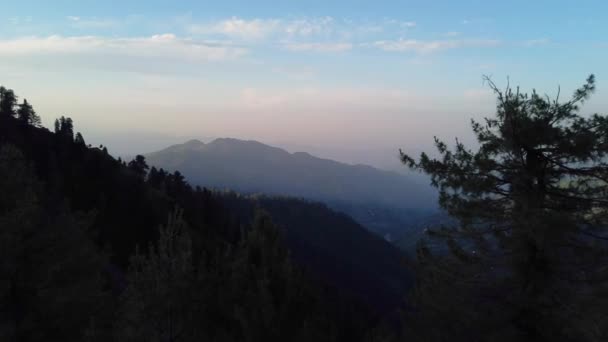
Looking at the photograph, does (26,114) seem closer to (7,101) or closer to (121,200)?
(7,101)

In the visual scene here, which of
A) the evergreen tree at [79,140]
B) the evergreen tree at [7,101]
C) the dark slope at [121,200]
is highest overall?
the evergreen tree at [7,101]

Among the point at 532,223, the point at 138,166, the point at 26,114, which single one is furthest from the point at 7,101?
the point at 532,223

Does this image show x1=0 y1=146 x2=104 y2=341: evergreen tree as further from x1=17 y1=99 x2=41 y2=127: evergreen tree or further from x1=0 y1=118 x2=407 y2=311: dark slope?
x1=17 y1=99 x2=41 y2=127: evergreen tree

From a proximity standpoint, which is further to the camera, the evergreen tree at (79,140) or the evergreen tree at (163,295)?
the evergreen tree at (79,140)

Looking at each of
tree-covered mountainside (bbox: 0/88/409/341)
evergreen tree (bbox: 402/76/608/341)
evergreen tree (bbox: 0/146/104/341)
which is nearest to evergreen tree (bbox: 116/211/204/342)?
tree-covered mountainside (bbox: 0/88/409/341)

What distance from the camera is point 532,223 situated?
8.56 metres

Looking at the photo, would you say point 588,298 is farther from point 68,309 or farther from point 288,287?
point 68,309

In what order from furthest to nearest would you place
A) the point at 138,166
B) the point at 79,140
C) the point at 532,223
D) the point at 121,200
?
1. the point at 138,166
2. the point at 79,140
3. the point at 121,200
4. the point at 532,223

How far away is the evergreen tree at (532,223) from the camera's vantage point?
879cm

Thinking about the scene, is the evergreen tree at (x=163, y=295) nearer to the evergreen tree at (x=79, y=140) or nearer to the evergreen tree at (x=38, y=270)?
the evergreen tree at (x=38, y=270)

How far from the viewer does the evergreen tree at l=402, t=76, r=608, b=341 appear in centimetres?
879

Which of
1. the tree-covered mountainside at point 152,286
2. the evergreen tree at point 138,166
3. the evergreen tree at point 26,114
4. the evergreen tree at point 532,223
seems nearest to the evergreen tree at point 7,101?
the evergreen tree at point 26,114

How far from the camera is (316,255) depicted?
10369 cm

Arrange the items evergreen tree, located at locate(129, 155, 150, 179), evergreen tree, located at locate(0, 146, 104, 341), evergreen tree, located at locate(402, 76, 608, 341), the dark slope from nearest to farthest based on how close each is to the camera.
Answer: evergreen tree, located at locate(402, 76, 608, 341)
evergreen tree, located at locate(0, 146, 104, 341)
the dark slope
evergreen tree, located at locate(129, 155, 150, 179)
